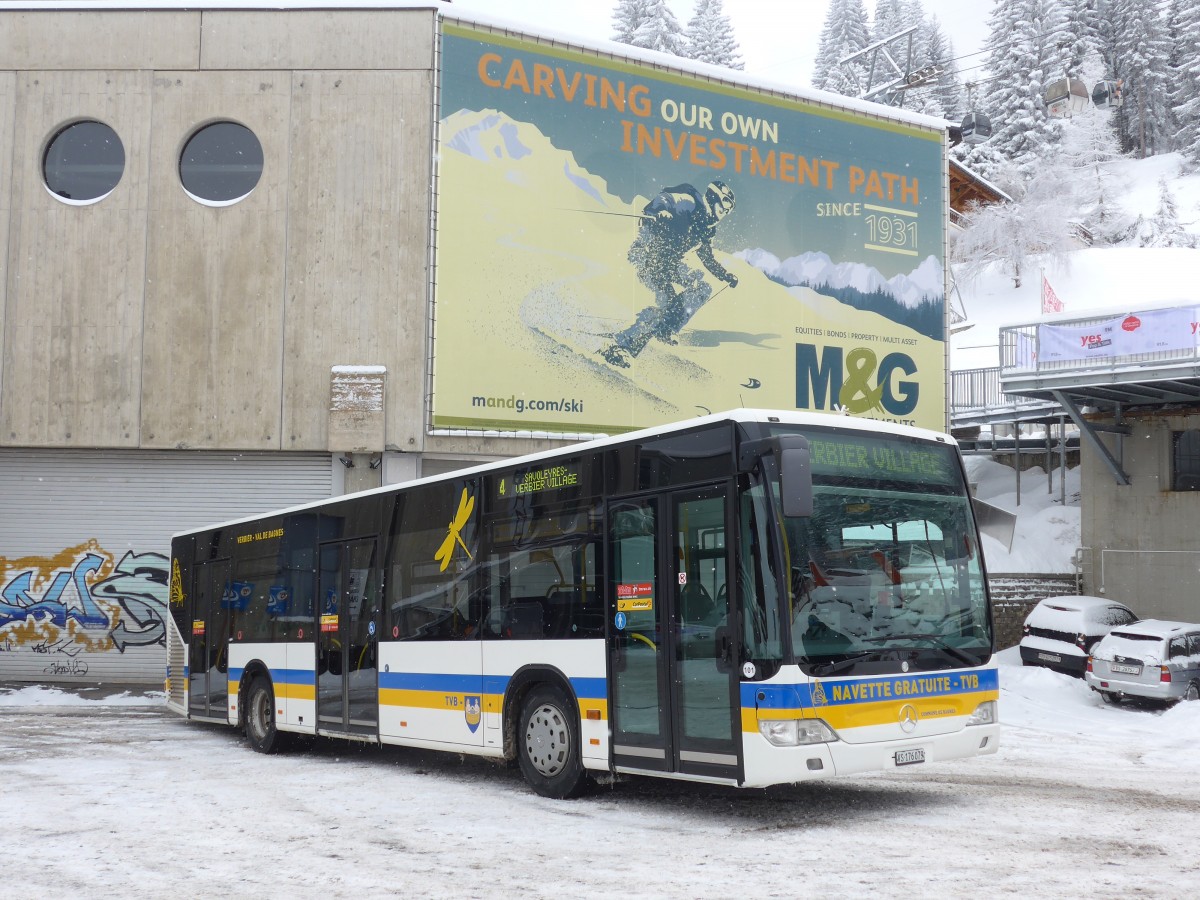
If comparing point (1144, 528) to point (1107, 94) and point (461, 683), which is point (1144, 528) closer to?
point (461, 683)

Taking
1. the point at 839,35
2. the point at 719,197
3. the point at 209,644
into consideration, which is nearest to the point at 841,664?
the point at 209,644

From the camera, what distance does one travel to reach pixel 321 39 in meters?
23.3

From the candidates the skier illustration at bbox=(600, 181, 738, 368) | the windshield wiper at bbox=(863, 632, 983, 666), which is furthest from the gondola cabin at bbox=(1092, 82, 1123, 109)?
the windshield wiper at bbox=(863, 632, 983, 666)

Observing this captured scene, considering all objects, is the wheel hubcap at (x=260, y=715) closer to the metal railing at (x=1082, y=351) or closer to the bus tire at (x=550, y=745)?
the bus tire at (x=550, y=745)

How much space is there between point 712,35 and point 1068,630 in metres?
87.1

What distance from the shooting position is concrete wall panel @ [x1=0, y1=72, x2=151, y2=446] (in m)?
22.8

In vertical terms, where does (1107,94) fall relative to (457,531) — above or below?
above

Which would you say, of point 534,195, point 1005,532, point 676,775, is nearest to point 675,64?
point 534,195

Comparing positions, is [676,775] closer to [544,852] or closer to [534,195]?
[544,852]

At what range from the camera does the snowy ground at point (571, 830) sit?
708 centimetres

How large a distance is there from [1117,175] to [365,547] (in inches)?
3827

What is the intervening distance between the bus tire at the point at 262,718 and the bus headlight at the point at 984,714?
28.8 feet

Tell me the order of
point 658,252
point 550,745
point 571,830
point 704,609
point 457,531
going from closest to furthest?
point 571,830
point 704,609
point 550,745
point 457,531
point 658,252

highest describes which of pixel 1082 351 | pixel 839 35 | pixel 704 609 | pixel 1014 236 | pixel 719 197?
pixel 839 35
